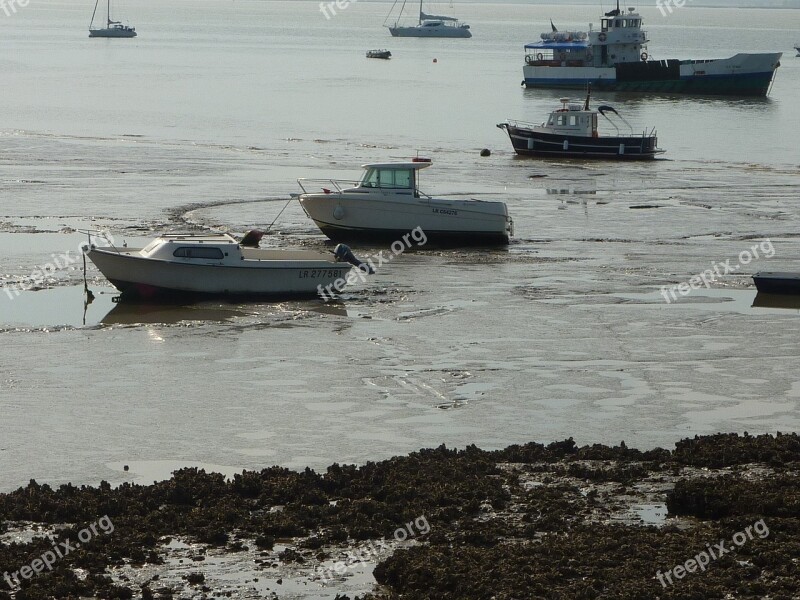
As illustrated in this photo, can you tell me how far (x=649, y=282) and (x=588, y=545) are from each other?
15.5 metres

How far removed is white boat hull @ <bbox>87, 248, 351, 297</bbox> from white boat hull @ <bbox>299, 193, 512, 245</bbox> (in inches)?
229

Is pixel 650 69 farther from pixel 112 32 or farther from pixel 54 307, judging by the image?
pixel 112 32

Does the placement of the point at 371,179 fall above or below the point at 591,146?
above

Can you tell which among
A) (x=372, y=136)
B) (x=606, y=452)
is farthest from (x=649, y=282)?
(x=372, y=136)

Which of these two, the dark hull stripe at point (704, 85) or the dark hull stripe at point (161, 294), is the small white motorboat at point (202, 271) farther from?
the dark hull stripe at point (704, 85)

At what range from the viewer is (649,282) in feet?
88.7

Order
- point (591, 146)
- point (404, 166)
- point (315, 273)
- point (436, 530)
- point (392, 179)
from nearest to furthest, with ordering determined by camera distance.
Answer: point (436, 530) → point (315, 273) → point (404, 166) → point (392, 179) → point (591, 146)

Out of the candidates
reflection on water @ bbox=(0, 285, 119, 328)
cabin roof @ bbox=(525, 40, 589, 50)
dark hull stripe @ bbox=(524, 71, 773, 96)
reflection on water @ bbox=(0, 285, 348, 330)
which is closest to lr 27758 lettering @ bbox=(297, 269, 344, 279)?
reflection on water @ bbox=(0, 285, 348, 330)

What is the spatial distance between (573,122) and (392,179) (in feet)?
74.0

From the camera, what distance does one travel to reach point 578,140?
5169 cm

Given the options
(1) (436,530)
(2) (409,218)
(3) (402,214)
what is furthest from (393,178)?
(1) (436,530)

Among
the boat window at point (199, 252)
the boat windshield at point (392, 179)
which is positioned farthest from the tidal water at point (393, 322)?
the boat windshield at point (392, 179)

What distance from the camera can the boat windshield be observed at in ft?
103

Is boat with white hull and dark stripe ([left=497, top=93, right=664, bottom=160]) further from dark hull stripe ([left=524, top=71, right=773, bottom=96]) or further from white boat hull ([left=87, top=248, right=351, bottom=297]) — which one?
dark hull stripe ([left=524, top=71, right=773, bottom=96])
